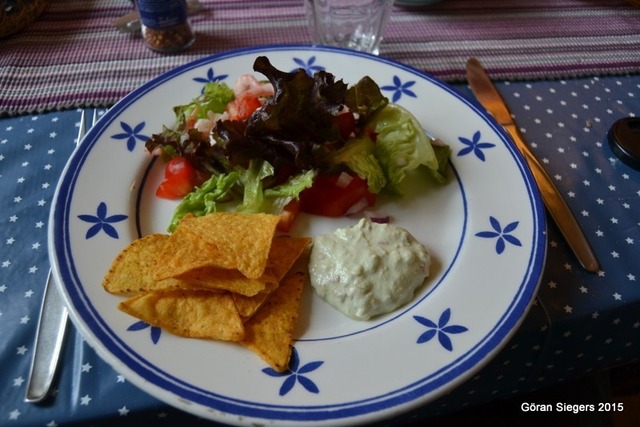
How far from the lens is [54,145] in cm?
177

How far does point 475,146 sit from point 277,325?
0.97m

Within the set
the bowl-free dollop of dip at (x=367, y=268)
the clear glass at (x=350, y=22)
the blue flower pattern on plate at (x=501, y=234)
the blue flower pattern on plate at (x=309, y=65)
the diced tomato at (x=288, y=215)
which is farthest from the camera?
the clear glass at (x=350, y=22)

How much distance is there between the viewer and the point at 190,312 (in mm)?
1186

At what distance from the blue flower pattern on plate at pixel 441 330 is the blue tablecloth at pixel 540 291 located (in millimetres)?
226

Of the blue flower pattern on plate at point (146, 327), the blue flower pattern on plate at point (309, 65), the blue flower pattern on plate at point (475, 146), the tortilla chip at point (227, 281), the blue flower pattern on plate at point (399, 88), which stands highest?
the blue flower pattern on plate at point (309, 65)

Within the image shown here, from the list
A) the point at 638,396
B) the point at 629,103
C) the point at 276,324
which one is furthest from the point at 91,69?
the point at 638,396

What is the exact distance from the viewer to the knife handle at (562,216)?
1409mm

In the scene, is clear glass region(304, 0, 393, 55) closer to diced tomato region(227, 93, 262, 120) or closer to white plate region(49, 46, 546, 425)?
white plate region(49, 46, 546, 425)

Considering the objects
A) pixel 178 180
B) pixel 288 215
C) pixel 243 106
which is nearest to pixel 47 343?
pixel 178 180

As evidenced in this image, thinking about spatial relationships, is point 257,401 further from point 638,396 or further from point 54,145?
point 638,396

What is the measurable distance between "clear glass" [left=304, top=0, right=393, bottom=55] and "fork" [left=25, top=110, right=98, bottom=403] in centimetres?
162

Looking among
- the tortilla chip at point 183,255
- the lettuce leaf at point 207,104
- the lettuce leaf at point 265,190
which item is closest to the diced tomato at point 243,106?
the lettuce leaf at point 207,104

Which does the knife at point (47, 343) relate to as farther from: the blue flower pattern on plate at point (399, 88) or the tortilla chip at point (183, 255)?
the blue flower pattern on plate at point (399, 88)

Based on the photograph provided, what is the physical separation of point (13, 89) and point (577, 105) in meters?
2.36
